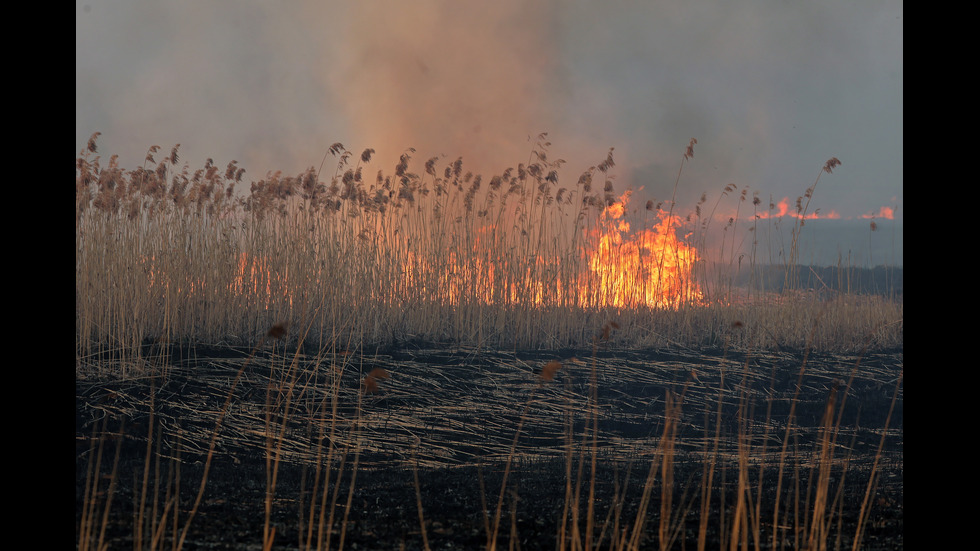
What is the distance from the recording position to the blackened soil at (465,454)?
2.04 meters

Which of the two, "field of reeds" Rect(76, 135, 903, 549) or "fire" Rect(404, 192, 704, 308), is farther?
"fire" Rect(404, 192, 704, 308)

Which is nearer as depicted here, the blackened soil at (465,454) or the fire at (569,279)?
the blackened soil at (465,454)

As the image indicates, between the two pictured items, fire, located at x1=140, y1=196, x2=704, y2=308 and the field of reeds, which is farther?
fire, located at x1=140, y1=196, x2=704, y2=308

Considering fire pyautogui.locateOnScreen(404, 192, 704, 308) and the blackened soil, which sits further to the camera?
fire pyautogui.locateOnScreen(404, 192, 704, 308)

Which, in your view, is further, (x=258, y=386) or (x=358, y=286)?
(x=358, y=286)

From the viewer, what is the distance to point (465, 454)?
10.3ft

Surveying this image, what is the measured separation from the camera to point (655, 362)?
511cm

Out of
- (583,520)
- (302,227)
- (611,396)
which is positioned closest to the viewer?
(583,520)

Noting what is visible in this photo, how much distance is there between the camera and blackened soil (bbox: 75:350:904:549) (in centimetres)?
204

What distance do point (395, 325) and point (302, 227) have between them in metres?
1.06

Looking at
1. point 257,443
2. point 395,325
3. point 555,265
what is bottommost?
point 257,443
